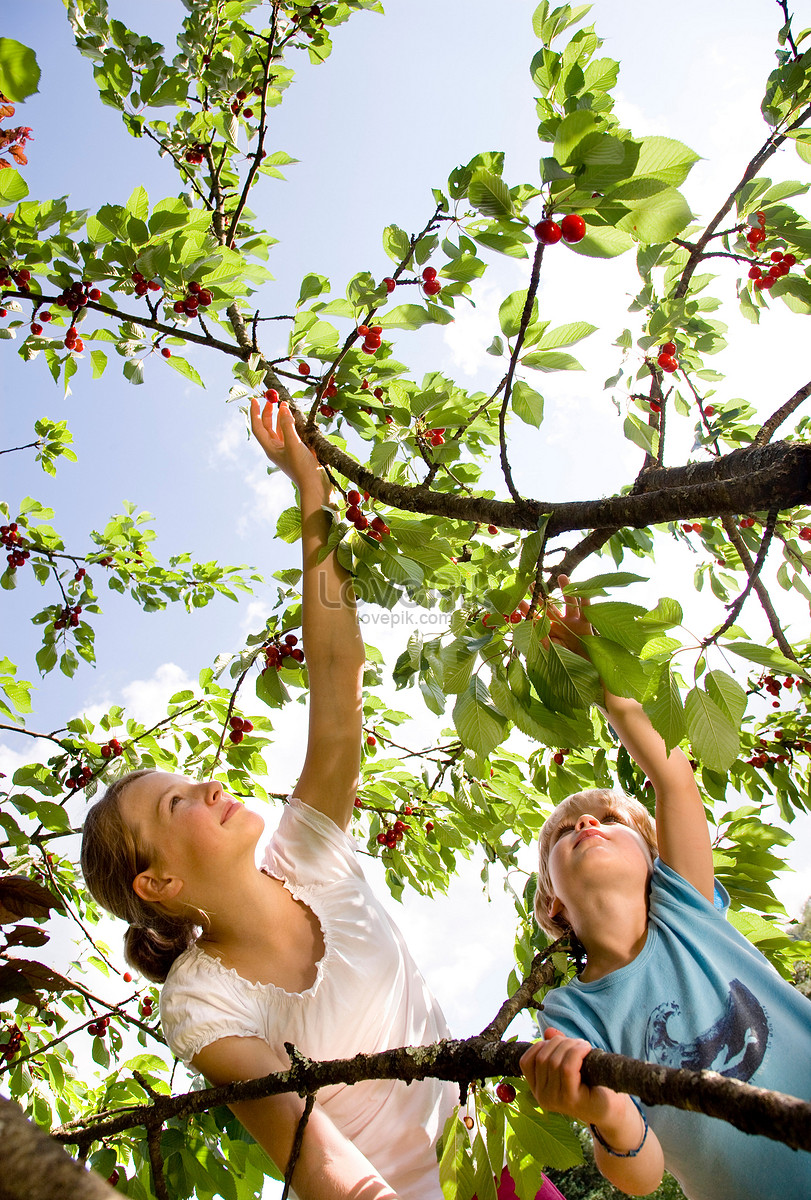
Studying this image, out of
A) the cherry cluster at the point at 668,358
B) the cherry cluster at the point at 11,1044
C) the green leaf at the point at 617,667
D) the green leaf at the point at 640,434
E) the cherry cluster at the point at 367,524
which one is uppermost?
the cherry cluster at the point at 668,358

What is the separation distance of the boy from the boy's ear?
0.87 m

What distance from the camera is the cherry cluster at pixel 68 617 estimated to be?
11.6ft

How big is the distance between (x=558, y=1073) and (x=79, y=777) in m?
2.53

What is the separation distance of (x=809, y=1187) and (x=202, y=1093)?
100 centimetres

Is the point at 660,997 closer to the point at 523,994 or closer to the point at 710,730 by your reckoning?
the point at 523,994

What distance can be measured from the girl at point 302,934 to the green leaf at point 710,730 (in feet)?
2.76

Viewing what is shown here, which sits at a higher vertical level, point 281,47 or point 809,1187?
point 281,47

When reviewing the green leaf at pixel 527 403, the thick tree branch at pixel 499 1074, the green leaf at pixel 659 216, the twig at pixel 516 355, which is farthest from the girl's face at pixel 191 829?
the green leaf at pixel 659 216

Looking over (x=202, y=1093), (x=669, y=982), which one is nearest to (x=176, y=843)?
(x=202, y=1093)

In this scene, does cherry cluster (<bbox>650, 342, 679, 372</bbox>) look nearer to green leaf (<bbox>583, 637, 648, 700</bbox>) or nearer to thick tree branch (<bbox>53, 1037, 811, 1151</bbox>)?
green leaf (<bbox>583, 637, 648, 700</bbox>)

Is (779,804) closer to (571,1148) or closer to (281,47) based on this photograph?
(571,1148)

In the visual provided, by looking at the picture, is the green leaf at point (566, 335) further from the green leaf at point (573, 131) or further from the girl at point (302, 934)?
the girl at point (302, 934)

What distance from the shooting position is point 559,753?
2.57 meters

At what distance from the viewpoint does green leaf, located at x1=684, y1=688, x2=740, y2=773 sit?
48.7 inches
